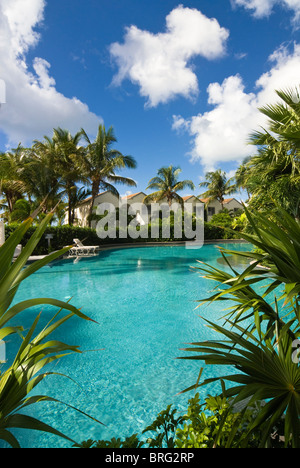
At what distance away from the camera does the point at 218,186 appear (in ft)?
132

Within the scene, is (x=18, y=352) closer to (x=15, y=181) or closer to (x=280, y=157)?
(x=280, y=157)

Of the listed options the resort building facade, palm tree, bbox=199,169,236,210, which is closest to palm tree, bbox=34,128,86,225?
the resort building facade

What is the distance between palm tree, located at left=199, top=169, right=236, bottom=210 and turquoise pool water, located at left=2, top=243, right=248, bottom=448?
108ft

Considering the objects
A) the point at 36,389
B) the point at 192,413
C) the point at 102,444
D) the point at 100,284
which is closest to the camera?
the point at 102,444

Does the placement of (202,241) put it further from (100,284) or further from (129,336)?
(129,336)

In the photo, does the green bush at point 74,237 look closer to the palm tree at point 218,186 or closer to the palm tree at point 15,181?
the palm tree at point 15,181

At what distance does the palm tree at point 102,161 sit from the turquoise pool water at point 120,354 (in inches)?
591

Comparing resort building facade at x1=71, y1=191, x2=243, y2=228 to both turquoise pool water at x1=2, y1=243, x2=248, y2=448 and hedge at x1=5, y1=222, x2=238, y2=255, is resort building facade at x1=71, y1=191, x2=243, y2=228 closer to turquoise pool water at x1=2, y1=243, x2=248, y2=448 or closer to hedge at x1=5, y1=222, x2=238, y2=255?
hedge at x1=5, y1=222, x2=238, y2=255

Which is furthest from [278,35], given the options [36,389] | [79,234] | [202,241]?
[202,241]

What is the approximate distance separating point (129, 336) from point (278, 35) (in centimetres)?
1590

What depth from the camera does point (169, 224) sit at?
2806 centimetres

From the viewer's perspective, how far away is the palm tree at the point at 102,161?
23.0m

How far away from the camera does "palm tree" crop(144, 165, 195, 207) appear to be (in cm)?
3125

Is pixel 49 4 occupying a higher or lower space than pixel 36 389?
higher
